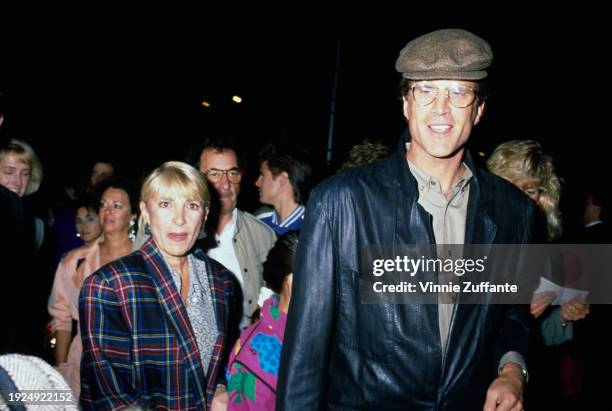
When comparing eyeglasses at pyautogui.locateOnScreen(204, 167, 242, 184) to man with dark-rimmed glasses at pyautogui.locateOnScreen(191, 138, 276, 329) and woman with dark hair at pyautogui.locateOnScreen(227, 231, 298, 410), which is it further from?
woman with dark hair at pyautogui.locateOnScreen(227, 231, 298, 410)

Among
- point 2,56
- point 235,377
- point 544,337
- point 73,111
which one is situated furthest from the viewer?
point 73,111

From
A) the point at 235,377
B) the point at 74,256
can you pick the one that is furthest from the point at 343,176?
the point at 74,256

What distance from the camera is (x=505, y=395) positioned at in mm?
1800

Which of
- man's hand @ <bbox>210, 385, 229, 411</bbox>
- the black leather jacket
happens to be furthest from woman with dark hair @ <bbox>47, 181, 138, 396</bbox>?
the black leather jacket

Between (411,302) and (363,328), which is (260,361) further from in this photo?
(411,302)

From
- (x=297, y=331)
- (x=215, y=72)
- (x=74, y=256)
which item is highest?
(x=215, y=72)

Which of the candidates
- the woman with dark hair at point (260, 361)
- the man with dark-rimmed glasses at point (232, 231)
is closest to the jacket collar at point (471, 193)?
the woman with dark hair at point (260, 361)

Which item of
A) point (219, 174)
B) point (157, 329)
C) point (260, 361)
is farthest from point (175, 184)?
point (219, 174)

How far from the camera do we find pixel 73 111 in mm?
16406

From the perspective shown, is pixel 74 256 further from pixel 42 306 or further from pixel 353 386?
pixel 353 386

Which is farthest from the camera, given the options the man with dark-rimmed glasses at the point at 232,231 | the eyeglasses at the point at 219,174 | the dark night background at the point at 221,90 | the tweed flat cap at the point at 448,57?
the dark night background at the point at 221,90

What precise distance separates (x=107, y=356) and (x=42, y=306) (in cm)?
415

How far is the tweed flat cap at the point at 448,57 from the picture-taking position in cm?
195

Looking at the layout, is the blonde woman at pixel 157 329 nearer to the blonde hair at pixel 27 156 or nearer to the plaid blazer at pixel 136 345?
the plaid blazer at pixel 136 345
